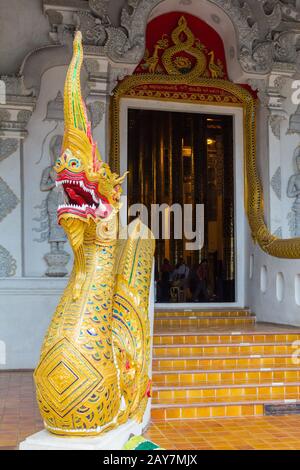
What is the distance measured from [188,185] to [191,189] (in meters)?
0.09

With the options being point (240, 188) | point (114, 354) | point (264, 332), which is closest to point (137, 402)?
point (114, 354)

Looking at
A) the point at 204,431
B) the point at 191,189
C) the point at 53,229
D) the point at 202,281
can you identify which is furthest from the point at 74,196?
the point at 191,189

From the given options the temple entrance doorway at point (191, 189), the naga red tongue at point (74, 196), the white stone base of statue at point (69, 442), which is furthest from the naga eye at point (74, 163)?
the temple entrance doorway at point (191, 189)

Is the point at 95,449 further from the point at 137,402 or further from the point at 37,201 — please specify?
the point at 37,201

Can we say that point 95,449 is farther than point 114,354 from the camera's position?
No

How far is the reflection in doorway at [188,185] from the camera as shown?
773cm

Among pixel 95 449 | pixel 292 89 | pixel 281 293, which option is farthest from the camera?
pixel 292 89

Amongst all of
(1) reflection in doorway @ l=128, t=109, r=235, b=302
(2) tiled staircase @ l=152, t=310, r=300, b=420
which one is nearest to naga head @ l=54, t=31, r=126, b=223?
(2) tiled staircase @ l=152, t=310, r=300, b=420

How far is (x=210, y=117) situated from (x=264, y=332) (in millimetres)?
3116

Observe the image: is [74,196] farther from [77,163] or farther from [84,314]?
[84,314]

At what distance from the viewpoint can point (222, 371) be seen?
16.1ft

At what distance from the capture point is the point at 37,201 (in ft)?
21.9

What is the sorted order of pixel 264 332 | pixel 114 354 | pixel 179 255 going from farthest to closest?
pixel 179 255 → pixel 264 332 → pixel 114 354

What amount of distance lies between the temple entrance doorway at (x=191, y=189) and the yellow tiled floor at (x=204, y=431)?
3110mm
